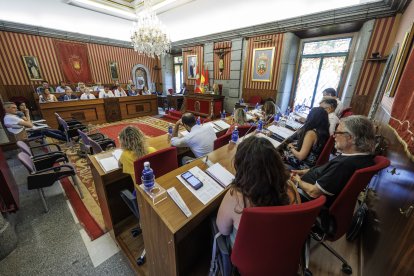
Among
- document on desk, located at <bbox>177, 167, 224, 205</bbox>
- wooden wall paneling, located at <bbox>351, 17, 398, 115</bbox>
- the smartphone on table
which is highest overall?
wooden wall paneling, located at <bbox>351, 17, 398, 115</bbox>

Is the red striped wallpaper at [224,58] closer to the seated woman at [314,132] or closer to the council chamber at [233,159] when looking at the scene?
the council chamber at [233,159]

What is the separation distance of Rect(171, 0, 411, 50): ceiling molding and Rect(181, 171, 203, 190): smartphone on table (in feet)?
17.0

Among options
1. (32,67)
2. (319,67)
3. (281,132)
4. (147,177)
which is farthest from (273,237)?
(32,67)

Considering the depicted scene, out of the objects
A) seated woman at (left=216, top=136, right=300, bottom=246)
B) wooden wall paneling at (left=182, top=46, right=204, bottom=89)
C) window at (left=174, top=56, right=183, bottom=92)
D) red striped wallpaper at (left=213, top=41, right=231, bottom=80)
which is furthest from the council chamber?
window at (left=174, top=56, right=183, bottom=92)

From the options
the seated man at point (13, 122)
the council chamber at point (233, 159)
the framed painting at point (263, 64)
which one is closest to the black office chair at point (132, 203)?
the council chamber at point (233, 159)

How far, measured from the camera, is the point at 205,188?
46.5 inches

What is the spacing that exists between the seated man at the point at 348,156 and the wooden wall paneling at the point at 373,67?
4.28m

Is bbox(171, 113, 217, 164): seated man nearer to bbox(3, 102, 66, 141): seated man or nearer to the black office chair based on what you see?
the black office chair

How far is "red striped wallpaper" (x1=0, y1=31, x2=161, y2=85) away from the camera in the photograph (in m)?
5.96

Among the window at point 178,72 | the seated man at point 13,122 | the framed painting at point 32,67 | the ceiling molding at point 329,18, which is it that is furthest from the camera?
the window at point 178,72

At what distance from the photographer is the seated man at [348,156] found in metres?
1.15

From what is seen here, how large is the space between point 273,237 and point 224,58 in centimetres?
714

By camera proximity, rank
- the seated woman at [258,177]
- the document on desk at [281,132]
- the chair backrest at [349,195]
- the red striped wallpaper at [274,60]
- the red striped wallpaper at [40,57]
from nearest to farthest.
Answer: the seated woman at [258,177] < the chair backrest at [349,195] < the document on desk at [281,132] < the red striped wallpaper at [274,60] < the red striped wallpaper at [40,57]

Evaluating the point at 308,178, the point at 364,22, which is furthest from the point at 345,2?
the point at 308,178
